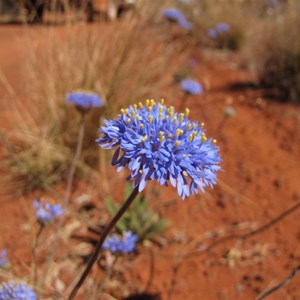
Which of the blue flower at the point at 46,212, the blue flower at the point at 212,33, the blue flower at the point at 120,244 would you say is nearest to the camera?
the blue flower at the point at 120,244

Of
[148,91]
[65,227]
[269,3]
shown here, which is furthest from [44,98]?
[269,3]

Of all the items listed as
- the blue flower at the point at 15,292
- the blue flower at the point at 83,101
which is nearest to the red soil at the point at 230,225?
the blue flower at the point at 15,292

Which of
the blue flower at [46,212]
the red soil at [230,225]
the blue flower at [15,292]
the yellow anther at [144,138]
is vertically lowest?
the red soil at [230,225]

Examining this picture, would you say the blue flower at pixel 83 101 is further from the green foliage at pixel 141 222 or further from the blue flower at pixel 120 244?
the blue flower at pixel 120 244

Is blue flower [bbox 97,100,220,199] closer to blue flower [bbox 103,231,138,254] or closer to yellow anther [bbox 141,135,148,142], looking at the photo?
yellow anther [bbox 141,135,148,142]

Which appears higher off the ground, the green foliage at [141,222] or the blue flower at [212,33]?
the green foliage at [141,222]

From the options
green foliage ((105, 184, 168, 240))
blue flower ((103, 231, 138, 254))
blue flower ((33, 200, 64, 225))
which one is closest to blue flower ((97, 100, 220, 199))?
blue flower ((103, 231, 138, 254))

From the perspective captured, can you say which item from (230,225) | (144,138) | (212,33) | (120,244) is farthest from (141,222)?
(212,33)
